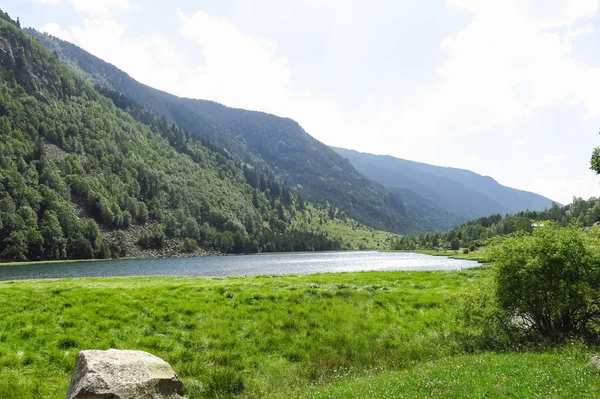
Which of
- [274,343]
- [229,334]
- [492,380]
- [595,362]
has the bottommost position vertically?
[274,343]

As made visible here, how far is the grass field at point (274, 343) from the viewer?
17891mm

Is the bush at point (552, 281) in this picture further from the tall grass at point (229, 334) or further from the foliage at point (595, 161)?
the foliage at point (595, 161)

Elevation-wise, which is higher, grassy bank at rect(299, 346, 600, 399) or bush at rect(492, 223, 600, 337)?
bush at rect(492, 223, 600, 337)

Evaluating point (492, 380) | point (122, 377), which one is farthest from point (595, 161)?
point (122, 377)

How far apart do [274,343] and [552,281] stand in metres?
18.5

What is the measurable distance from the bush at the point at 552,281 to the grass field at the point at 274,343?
3518mm

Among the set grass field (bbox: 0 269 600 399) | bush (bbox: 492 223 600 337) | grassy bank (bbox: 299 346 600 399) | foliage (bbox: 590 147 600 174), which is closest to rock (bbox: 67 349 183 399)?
grass field (bbox: 0 269 600 399)

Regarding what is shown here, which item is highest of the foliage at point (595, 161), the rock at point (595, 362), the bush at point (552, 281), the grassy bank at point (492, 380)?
the foliage at point (595, 161)

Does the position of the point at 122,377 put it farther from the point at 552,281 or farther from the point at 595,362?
the point at 552,281

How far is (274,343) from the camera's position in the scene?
26.0 m

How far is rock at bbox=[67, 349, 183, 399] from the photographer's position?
15375 mm

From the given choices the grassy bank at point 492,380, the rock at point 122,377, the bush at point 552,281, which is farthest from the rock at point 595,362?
the rock at point 122,377

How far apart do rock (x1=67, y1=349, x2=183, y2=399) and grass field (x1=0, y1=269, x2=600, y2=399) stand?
2.55 m

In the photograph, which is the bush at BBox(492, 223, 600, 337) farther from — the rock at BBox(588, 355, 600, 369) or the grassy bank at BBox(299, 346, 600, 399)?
the rock at BBox(588, 355, 600, 369)
